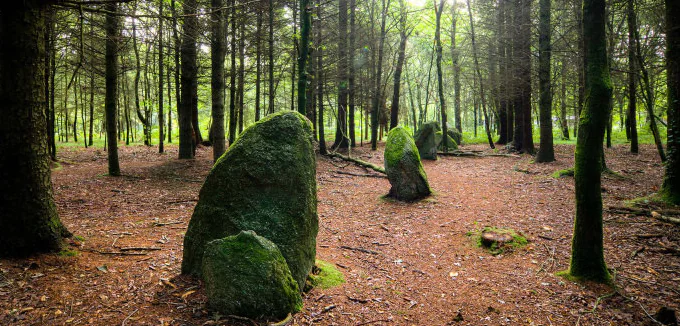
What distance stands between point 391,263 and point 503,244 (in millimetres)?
2054

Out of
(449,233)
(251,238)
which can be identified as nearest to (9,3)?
(251,238)

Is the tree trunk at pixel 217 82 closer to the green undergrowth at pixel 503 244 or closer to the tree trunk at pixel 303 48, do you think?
the tree trunk at pixel 303 48

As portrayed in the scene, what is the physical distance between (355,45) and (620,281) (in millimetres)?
16381

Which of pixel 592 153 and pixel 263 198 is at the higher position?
pixel 592 153

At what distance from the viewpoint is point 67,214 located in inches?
243

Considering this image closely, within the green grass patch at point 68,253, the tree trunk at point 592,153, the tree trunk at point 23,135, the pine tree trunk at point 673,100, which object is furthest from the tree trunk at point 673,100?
the tree trunk at point 23,135

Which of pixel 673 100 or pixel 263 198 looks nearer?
pixel 263 198

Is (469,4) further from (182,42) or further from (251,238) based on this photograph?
(251,238)

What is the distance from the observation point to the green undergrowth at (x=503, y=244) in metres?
5.50

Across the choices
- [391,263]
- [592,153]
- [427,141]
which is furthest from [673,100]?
[427,141]

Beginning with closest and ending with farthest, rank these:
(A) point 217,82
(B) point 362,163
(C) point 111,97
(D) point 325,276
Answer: (D) point 325,276
(C) point 111,97
(A) point 217,82
(B) point 362,163

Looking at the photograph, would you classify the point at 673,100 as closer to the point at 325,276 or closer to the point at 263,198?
the point at 325,276

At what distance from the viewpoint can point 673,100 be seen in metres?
6.53

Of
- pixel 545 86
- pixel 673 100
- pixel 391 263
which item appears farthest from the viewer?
pixel 545 86
